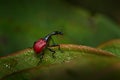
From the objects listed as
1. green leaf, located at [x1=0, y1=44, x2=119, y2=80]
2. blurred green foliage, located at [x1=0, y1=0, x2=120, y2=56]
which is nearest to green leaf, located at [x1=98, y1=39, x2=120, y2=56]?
green leaf, located at [x1=0, y1=44, x2=119, y2=80]

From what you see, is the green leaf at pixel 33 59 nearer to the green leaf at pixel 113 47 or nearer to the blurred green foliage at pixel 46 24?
the green leaf at pixel 113 47

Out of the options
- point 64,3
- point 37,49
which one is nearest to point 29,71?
point 37,49

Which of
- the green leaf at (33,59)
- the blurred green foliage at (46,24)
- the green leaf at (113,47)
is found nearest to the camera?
the green leaf at (33,59)

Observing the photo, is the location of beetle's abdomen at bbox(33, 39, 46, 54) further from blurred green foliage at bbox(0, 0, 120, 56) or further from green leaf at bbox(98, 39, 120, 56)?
blurred green foliage at bbox(0, 0, 120, 56)

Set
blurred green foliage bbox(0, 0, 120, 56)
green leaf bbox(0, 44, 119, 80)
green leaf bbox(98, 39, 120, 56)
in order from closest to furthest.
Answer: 1. green leaf bbox(0, 44, 119, 80)
2. green leaf bbox(98, 39, 120, 56)
3. blurred green foliage bbox(0, 0, 120, 56)

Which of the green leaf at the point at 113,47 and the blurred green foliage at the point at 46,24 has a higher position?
the blurred green foliage at the point at 46,24

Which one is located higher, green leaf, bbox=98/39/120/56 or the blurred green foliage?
the blurred green foliage

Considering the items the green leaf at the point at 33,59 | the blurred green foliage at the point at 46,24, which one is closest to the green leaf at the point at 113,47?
the green leaf at the point at 33,59

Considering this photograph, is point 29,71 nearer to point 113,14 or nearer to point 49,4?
point 49,4

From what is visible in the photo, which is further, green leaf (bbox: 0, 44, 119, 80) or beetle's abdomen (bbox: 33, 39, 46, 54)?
beetle's abdomen (bbox: 33, 39, 46, 54)

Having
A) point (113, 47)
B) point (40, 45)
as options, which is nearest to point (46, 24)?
point (40, 45)
